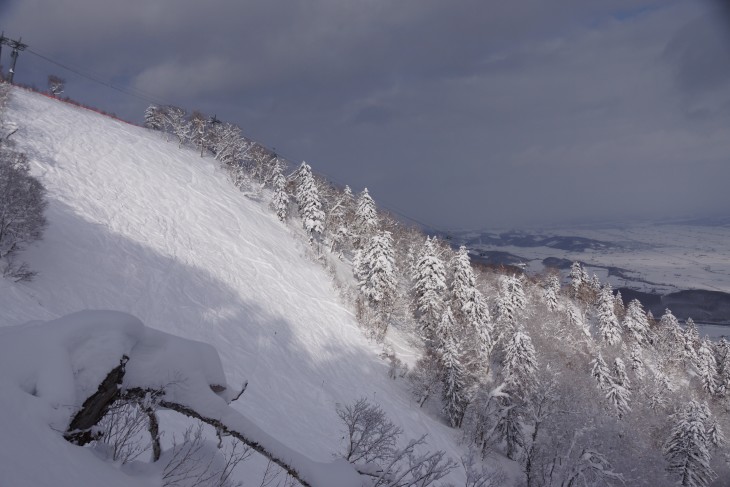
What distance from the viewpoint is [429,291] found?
43281mm

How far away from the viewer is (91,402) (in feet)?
13.2

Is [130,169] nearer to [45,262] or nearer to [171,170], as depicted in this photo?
[171,170]

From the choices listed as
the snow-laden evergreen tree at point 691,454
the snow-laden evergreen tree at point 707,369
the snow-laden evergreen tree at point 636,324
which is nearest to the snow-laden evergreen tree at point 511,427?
the snow-laden evergreen tree at point 691,454

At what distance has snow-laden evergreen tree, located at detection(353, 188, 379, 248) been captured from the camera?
59.1 metres

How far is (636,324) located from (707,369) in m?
11.4

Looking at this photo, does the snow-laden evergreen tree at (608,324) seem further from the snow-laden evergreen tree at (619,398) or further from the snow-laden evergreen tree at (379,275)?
the snow-laden evergreen tree at (379,275)

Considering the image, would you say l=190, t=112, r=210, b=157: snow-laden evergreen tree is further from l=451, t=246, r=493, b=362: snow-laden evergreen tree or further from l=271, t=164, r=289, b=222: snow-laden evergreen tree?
l=451, t=246, r=493, b=362: snow-laden evergreen tree

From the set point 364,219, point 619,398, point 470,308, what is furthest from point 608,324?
point 364,219

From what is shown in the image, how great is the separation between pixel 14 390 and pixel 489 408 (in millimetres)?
39008

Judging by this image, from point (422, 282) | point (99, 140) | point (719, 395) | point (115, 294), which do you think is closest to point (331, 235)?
point (422, 282)

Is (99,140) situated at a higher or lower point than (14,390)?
higher

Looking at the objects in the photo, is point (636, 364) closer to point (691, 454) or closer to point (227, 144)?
point (691, 454)

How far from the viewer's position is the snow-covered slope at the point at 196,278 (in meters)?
24.0

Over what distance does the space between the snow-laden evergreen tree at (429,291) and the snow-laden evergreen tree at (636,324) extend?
45443 mm
